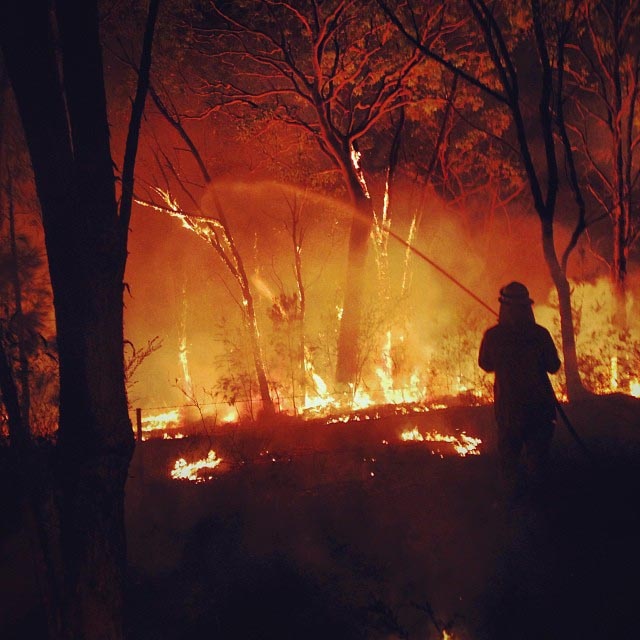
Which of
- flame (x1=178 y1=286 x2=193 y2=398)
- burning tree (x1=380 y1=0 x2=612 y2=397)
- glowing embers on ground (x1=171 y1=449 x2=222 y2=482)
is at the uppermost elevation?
burning tree (x1=380 y1=0 x2=612 y2=397)

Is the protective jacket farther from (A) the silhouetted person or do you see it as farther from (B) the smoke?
(B) the smoke

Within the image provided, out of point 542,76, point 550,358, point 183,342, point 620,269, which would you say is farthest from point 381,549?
point 183,342

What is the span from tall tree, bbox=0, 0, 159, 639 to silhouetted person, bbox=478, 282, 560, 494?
378cm

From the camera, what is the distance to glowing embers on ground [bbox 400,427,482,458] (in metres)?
7.41

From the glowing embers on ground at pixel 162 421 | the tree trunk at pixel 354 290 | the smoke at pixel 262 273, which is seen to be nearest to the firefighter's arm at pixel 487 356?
the tree trunk at pixel 354 290

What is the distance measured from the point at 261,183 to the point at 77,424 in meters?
14.1

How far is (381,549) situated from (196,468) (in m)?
3.31

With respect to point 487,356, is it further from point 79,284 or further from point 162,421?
point 162,421

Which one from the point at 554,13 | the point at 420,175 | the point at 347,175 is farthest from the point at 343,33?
the point at 420,175

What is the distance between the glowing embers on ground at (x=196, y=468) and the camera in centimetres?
711

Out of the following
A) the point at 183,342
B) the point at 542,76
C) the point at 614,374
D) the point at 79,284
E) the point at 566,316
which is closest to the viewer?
the point at 79,284

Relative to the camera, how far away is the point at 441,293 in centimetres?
1981

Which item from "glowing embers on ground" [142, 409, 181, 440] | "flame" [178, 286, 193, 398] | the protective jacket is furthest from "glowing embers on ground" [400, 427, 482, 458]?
"flame" [178, 286, 193, 398]

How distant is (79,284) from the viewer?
131 inches
